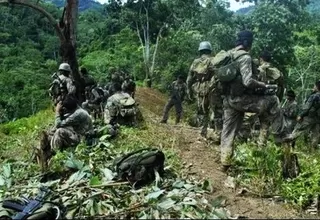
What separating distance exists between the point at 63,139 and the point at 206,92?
Result: 277 centimetres

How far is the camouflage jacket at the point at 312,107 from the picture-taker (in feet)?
35.1

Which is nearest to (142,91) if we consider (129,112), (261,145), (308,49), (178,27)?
(178,27)

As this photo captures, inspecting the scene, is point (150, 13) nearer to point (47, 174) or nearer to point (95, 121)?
point (95, 121)

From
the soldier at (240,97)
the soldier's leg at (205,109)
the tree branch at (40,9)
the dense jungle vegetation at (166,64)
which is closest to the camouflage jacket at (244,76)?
the soldier at (240,97)

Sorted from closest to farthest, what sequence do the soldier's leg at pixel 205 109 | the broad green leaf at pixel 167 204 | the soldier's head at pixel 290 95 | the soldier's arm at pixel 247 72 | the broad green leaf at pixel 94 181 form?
the broad green leaf at pixel 167 204, the broad green leaf at pixel 94 181, the soldier's arm at pixel 247 72, the soldier's leg at pixel 205 109, the soldier's head at pixel 290 95

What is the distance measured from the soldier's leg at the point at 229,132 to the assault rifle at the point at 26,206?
270cm

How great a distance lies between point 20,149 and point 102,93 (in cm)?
298

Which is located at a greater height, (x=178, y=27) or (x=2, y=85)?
(x=178, y=27)

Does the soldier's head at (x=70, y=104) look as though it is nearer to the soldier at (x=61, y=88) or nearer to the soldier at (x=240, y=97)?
the soldier at (x=61, y=88)

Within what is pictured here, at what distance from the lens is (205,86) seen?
33.7 ft

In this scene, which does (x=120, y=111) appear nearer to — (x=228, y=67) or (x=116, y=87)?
(x=116, y=87)

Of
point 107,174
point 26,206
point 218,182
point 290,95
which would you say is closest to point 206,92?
point 290,95

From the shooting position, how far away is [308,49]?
101 ft

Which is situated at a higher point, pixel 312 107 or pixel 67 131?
pixel 312 107
